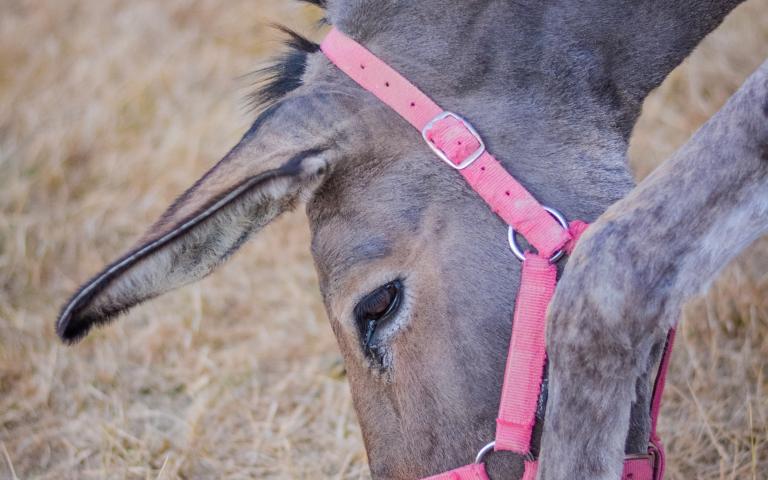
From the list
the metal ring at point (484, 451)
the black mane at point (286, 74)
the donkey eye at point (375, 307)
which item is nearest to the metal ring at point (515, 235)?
the donkey eye at point (375, 307)

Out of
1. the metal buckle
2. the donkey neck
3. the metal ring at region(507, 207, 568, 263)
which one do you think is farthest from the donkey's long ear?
the metal ring at region(507, 207, 568, 263)

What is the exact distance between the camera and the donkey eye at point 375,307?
1968 mm

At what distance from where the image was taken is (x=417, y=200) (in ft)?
6.57

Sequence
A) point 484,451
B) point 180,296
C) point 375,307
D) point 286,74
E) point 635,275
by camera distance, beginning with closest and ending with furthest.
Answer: point 635,275
point 484,451
point 375,307
point 286,74
point 180,296

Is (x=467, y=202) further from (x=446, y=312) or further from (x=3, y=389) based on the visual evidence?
(x=3, y=389)

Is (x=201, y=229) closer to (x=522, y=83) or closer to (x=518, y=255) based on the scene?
(x=518, y=255)

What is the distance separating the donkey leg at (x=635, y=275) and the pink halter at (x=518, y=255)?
0.36 feet

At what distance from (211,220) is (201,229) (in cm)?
3

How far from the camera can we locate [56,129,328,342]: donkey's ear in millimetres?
1872

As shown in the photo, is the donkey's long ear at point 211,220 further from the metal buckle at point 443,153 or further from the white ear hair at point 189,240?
the metal buckle at point 443,153

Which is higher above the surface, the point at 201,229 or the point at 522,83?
the point at 201,229

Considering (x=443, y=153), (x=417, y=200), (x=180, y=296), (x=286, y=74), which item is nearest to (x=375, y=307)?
(x=417, y=200)

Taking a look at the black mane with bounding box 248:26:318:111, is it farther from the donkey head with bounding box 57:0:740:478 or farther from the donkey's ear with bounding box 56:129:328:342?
the donkey's ear with bounding box 56:129:328:342

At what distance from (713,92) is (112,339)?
12.0 feet
